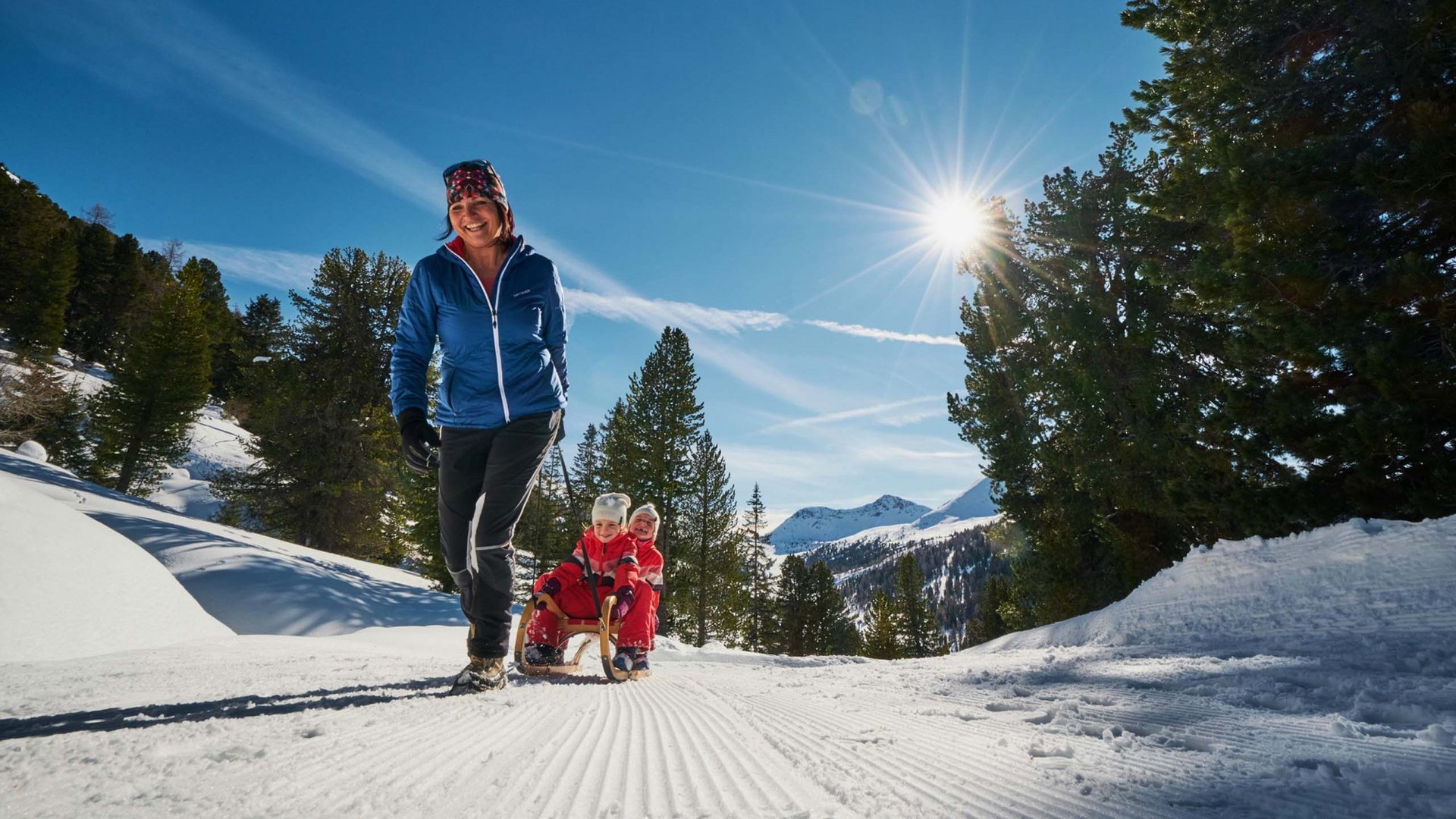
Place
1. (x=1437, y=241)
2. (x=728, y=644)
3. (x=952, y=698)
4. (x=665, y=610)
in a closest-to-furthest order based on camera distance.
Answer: (x=952, y=698) → (x=1437, y=241) → (x=665, y=610) → (x=728, y=644)

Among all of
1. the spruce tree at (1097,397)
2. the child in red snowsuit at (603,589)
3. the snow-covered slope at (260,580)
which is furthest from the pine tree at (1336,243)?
the snow-covered slope at (260,580)

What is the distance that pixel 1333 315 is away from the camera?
6020mm

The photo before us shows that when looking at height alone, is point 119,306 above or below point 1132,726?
above

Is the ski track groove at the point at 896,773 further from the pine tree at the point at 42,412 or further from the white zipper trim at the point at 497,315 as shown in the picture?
the pine tree at the point at 42,412

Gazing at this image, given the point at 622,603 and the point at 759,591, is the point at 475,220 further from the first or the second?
the point at 759,591

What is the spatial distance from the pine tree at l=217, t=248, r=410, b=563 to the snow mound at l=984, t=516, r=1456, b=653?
17424 mm

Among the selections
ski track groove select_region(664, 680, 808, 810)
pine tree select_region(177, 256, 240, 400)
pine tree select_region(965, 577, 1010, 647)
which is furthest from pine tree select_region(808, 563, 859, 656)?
pine tree select_region(177, 256, 240, 400)

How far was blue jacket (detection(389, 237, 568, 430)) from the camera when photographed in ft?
9.37

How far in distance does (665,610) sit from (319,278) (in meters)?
15.3

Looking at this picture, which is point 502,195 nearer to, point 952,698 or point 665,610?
point 952,698

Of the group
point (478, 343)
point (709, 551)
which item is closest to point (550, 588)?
point (478, 343)

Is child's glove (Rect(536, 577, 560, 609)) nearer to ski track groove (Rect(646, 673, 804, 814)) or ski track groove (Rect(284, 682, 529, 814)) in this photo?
ski track groove (Rect(646, 673, 804, 814))

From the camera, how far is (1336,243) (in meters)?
5.97

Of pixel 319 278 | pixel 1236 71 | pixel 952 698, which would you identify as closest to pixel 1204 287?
pixel 1236 71
